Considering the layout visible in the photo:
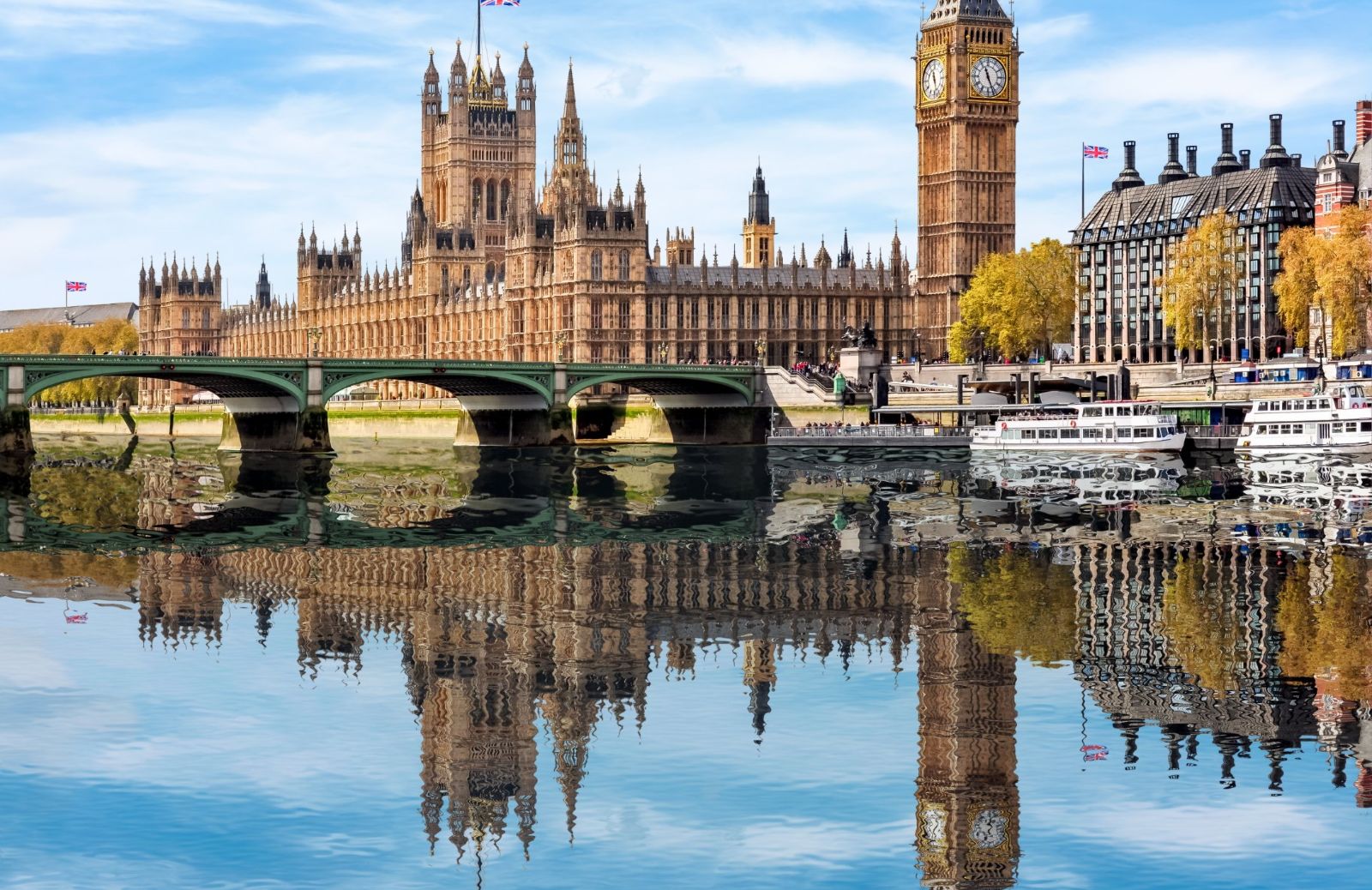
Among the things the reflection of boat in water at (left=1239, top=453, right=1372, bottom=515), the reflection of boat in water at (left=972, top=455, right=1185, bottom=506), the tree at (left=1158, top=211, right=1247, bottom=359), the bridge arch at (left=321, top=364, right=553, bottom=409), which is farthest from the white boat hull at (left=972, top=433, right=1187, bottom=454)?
the tree at (left=1158, top=211, right=1247, bottom=359)

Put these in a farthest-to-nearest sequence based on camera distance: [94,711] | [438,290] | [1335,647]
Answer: [438,290], [1335,647], [94,711]

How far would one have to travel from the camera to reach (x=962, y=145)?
136250 mm

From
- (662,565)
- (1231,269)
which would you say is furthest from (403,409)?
(662,565)

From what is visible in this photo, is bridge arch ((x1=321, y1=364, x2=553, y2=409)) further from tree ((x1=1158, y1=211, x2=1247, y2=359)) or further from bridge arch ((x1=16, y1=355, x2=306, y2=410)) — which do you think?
tree ((x1=1158, y1=211, x2=1247, y2=359))

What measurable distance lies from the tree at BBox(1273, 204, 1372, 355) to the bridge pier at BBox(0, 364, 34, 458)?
62.1 m

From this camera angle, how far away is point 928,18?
138 meters

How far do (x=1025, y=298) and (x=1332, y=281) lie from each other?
24.0 metres

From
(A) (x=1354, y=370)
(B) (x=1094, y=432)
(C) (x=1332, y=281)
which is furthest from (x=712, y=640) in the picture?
(C) (x=1332, y=281)

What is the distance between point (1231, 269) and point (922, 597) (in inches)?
3264

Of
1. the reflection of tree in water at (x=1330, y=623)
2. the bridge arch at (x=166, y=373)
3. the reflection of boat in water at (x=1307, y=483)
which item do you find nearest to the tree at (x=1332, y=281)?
the reflection of boat in water at (x=1307, y=483)

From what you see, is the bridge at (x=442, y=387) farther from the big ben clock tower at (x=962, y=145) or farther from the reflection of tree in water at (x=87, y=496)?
the big ben clock tower at (x=962, y=145)

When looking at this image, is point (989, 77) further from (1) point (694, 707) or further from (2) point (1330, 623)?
(1) point (694, 707)

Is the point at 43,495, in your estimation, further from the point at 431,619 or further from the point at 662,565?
the point at 431,619

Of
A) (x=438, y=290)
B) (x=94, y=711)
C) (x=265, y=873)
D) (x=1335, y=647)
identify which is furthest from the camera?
(x=438, y=290)
